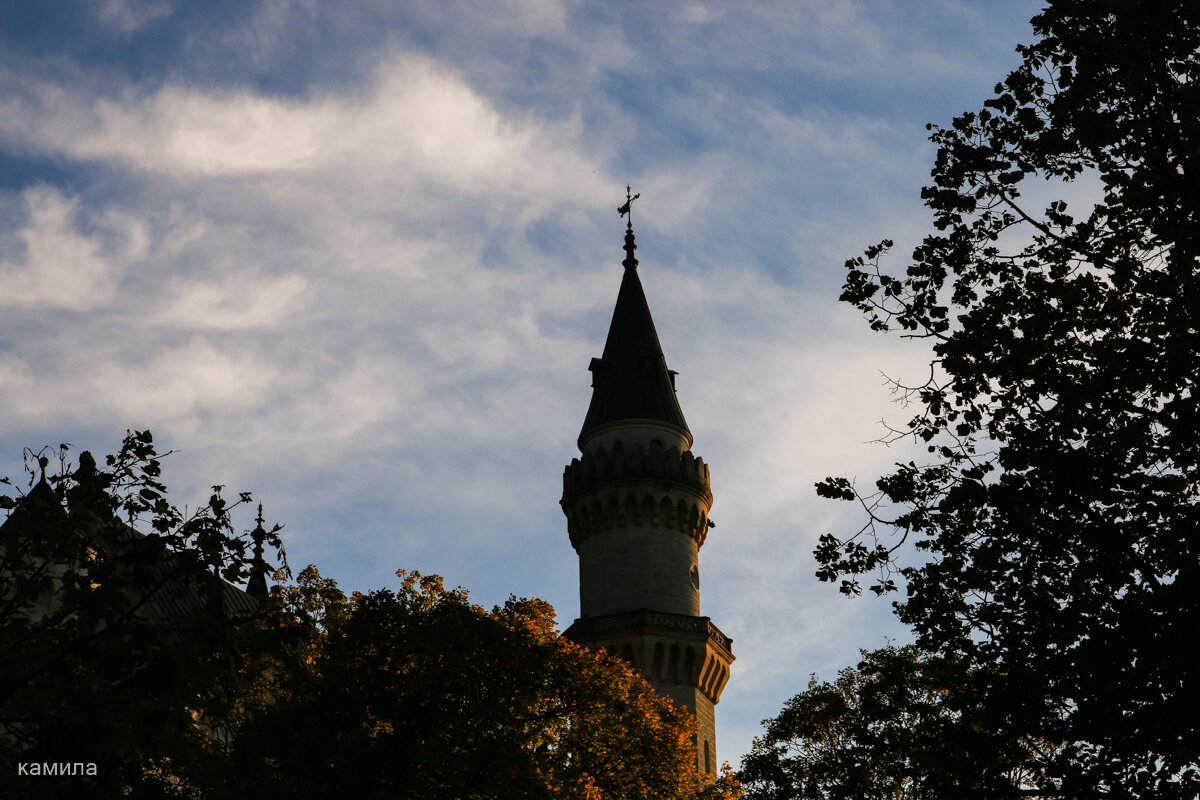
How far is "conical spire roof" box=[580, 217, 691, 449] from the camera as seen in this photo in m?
65.9

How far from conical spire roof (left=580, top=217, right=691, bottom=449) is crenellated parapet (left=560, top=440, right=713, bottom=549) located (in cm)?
177

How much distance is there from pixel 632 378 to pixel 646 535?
891 centimetres

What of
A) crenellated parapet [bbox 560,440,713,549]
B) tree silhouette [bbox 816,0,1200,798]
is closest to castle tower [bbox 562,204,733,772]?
crenellated parapet [bbox 560,440,713,549]

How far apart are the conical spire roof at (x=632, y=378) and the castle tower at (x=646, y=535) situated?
7cm

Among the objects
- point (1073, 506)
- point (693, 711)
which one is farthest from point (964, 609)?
point (693, 711)

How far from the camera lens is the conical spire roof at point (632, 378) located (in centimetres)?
6588

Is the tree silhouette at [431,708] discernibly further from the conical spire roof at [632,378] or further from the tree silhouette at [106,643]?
the conical spire roof at [632,378]

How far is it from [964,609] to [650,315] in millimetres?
54545

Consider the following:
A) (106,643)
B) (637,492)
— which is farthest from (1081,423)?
(637,492)

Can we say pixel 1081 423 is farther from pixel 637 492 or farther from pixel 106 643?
pixel 637 492

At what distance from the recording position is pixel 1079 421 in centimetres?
1661

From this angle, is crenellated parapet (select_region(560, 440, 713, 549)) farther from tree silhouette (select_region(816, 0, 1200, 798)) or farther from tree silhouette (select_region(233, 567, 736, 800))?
tree silhouette (select_region(816, 0, 1200, 798))

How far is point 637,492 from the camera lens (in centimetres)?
6266

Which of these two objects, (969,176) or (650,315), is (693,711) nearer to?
(650,315)
